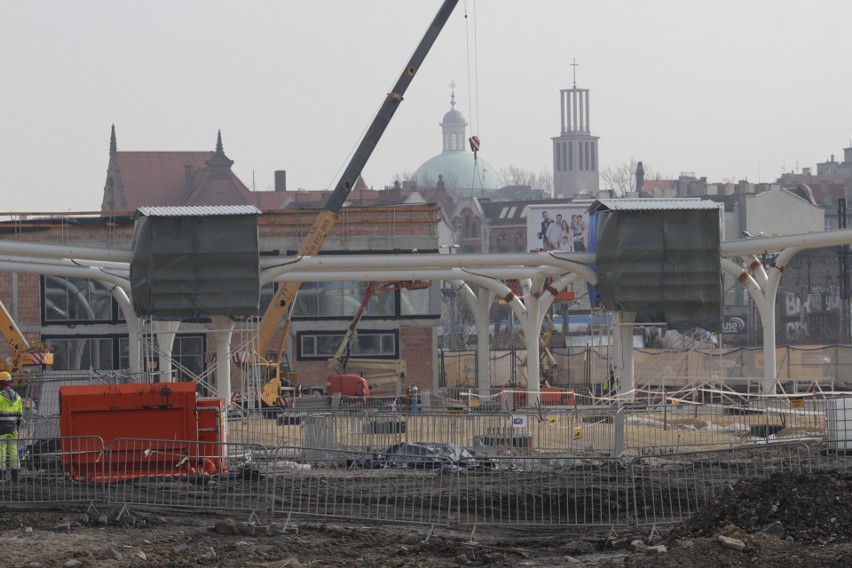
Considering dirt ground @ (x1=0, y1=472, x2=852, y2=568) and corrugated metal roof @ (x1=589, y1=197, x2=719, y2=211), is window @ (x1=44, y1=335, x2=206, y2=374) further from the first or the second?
dirt ground @ (x1=0, y1=472, x2=852, y2=568)

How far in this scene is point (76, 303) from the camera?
53.1 metres

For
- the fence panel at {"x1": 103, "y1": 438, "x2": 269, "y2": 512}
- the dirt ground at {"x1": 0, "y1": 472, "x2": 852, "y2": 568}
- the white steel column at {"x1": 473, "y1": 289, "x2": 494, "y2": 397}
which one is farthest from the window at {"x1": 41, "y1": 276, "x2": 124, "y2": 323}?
the dirt ground at {"x1": 0, "y1": 472, "x2": 852, "y2": 568}

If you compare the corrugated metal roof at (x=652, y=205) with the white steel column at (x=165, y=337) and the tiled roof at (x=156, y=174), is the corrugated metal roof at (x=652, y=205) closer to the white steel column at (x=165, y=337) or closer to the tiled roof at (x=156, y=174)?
the white steel column at (x=165, y=337)

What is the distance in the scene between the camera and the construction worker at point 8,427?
65.7 ft

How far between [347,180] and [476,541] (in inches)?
1025

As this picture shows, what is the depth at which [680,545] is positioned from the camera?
43.8ft

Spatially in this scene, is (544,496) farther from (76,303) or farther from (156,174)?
(156,174)

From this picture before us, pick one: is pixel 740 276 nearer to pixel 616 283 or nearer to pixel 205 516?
pixel 616 283

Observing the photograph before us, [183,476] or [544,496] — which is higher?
[183,476]

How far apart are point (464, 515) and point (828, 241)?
15188mm

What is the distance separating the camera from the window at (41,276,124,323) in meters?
53.0

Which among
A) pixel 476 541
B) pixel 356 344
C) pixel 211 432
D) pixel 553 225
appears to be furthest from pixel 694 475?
pixel 553 225

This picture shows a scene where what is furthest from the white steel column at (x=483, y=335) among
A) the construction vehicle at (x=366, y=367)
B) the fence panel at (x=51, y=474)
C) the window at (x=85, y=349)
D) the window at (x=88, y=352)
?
the fence panel at (x=51, y=474)

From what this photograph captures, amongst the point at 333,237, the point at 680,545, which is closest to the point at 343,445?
the point at 680,545
